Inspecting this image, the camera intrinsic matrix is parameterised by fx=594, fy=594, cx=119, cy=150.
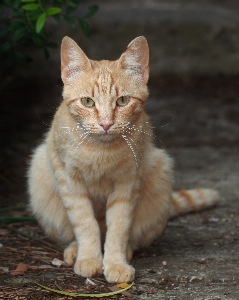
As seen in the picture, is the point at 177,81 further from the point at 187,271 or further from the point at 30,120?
the point at 187,271

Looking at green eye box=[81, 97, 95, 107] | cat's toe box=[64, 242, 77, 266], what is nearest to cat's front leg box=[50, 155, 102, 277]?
cat's toe box=[64, 242, 77, 266]

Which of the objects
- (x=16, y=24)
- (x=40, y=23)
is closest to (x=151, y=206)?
(x=40, y=23)

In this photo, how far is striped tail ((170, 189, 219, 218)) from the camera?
16.1 feet

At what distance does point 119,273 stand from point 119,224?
0.33 m

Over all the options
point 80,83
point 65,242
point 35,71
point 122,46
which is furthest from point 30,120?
point 80,83

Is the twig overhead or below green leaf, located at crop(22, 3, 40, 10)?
below

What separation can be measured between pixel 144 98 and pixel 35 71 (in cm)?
623

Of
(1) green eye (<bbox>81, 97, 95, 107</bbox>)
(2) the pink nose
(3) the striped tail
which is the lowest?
(3) the striped tail

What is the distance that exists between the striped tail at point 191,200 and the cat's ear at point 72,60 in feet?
5.45

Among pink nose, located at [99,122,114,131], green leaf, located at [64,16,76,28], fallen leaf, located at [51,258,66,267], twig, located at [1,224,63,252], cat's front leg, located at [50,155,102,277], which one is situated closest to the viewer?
pink nose, located at [99,122,114,131]

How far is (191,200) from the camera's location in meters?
4.98

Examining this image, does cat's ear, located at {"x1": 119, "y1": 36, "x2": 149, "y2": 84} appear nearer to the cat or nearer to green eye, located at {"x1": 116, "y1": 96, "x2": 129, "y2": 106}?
the cat

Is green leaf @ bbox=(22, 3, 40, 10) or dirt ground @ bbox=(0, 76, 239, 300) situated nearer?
dirt ground @ bbox=(0, 76, 239, 300)

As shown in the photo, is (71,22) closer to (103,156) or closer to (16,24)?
(16,24)
